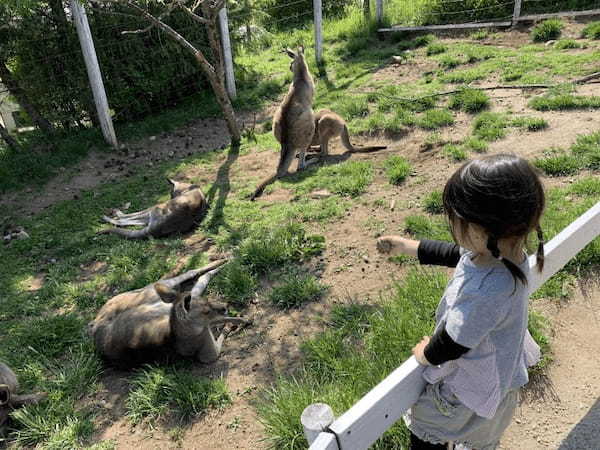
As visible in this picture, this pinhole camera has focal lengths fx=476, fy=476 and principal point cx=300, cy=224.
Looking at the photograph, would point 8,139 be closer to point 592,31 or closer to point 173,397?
point 173,397

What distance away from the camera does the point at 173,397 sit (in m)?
3.62

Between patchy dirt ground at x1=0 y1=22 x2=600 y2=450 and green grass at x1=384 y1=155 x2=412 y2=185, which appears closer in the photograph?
patchy dirt ground at x1=0 y1=22 x2=600 y2=450

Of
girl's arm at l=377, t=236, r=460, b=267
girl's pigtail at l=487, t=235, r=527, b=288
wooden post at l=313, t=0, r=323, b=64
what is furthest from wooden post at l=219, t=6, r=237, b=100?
girl's pigtail at l=487, t=235, r=527, b=288

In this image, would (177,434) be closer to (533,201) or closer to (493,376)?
(493,376)

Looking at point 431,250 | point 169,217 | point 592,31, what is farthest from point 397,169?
point 592,31

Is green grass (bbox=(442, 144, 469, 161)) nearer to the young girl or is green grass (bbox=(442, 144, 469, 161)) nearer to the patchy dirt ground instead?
the patchy dirt ground

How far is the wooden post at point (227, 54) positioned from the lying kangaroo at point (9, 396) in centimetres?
786

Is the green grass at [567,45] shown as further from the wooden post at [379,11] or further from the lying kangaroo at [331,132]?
the wooden post at [379,11]

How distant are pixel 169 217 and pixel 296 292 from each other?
264 cm

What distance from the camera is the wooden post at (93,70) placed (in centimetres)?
→ 822

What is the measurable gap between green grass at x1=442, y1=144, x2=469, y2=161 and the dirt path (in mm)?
2878

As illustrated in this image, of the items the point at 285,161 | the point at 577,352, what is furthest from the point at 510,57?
the point at 577,352

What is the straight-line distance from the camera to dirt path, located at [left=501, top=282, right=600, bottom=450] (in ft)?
8.71

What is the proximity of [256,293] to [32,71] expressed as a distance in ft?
22.5
